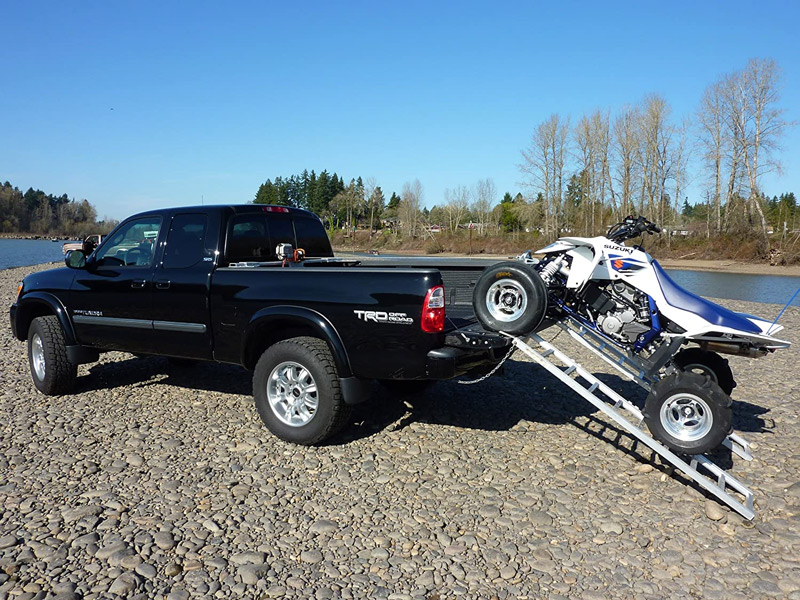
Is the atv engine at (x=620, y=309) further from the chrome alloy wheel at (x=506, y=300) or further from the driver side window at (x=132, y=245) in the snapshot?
the driver side window at (x=132, y=245)

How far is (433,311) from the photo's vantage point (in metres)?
4.50

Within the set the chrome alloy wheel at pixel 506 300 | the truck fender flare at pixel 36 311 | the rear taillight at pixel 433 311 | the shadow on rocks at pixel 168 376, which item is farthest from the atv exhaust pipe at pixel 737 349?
the truck fender flare at pixel 36 311

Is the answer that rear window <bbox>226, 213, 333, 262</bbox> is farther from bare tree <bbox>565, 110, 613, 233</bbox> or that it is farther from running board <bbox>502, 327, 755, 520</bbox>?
bare tree <bbox>565, 110, 613, 233</bbox>

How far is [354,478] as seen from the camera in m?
4.53

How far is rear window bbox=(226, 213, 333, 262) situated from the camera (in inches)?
229

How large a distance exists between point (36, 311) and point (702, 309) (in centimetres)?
679

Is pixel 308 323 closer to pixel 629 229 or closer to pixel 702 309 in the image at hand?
pixel 629 229

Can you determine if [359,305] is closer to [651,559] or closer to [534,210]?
[651,559]

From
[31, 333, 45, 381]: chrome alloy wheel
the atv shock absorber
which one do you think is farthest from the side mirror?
the atv shock absorber

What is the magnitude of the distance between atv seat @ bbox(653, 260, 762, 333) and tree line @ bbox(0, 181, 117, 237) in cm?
13604

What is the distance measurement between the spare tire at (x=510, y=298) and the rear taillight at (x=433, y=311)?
2.04 ft

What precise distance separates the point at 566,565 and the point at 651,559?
19.9 inches

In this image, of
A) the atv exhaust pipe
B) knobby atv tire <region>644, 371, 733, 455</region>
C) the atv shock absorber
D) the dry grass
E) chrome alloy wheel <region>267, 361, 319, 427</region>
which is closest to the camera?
knobby atv tire <region>644, 371, 733, 455</region>

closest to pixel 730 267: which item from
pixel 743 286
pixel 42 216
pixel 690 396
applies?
pixel 743 286
